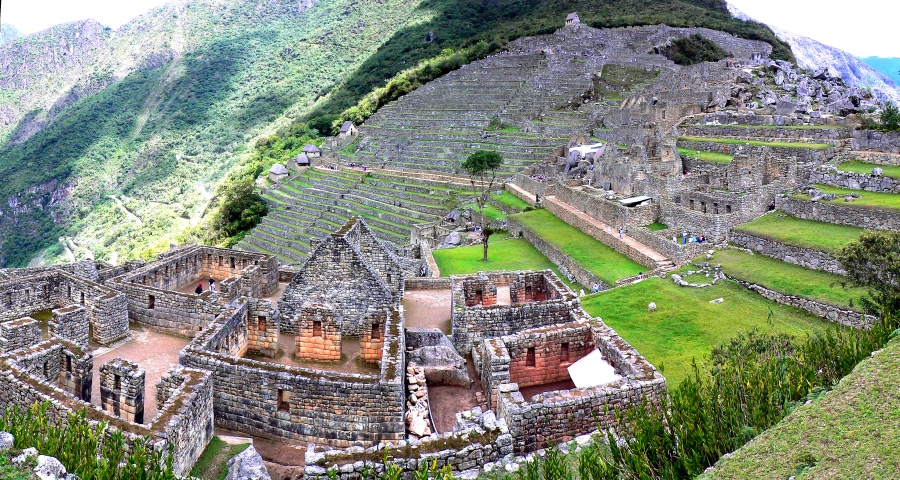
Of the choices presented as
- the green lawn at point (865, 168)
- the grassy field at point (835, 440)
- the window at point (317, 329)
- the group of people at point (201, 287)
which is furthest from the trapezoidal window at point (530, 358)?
the green lawn at point (865, 168)

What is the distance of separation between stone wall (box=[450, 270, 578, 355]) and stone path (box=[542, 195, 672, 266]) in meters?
8.22

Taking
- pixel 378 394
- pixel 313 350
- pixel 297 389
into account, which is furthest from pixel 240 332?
pixel 378 394

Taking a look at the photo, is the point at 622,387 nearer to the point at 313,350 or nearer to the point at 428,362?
the point at 428,362

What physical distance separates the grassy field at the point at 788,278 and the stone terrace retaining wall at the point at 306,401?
8.41 m

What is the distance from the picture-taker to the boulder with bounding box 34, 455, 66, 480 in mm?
4492

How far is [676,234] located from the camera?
18.9m

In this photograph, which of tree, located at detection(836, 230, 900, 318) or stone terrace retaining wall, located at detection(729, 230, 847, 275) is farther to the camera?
stone terrace retaining wall, located at detection(729, 230, 847, 275)

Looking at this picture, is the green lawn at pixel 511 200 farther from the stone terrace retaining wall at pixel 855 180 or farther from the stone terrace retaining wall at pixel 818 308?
the stone terrace retaining wall at pixel 818 308

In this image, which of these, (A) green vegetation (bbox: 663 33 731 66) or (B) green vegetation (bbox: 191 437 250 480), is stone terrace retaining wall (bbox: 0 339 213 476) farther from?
(A) green vegetation (bbox: 663 33 731 66)

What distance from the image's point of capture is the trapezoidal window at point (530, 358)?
328 inches

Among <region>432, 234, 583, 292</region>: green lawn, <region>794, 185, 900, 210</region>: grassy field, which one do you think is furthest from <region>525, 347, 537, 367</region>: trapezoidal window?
<region>794, 185, 900, 210</region>: grassy field

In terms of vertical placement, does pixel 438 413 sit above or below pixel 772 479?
below

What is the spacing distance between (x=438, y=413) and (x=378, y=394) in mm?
1221

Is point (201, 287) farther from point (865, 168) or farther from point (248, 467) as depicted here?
point (865, 168)
